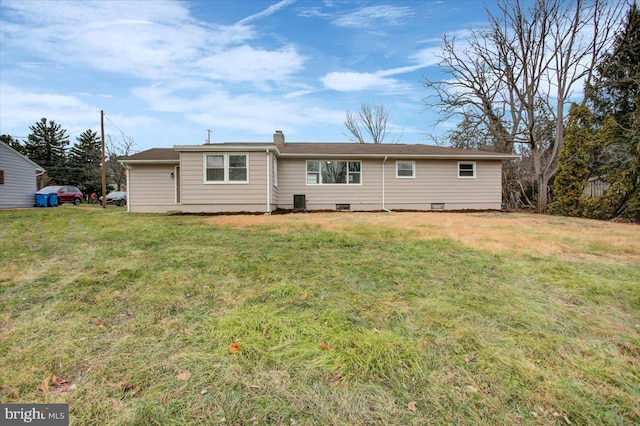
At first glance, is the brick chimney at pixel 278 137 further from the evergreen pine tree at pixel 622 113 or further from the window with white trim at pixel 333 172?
the evergreen pine tree at pixel 622 113

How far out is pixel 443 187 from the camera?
A: 15.0m

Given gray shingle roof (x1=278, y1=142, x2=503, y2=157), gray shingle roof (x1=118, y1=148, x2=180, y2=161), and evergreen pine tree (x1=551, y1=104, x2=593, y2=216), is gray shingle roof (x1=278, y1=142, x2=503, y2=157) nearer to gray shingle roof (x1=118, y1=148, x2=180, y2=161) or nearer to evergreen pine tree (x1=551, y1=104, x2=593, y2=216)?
evergreen pine tree (x1=551, y1=104, x2=593, y2=216)

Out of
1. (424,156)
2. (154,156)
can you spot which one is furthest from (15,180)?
(424,156)

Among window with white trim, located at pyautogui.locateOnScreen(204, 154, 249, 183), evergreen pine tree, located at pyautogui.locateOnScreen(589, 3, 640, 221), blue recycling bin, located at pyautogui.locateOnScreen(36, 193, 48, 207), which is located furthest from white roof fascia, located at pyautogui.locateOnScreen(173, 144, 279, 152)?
blue recycling bin, located at pyautogui.locateOnScreen(36, 193, 48, 207)

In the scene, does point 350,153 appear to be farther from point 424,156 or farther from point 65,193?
point 65,193

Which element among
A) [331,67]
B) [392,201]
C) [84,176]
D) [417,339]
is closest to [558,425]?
[417,339]

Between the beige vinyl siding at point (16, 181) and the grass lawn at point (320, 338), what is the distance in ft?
62.6

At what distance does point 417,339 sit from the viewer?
2389mm

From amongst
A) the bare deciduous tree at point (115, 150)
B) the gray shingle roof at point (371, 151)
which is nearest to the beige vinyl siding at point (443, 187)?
the gray shingle roof at point (371, 151)

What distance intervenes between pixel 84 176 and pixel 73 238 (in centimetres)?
4414

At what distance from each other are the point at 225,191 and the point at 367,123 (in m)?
21.0

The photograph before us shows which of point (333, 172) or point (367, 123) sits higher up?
point (367, 123)

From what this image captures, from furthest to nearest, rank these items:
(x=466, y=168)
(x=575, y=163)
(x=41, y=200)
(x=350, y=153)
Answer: (x=41, y=200), (x=466, y=168), (x=350, y=153), (x=575, y=163)

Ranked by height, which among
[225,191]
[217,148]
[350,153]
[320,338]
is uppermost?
[350,153]
